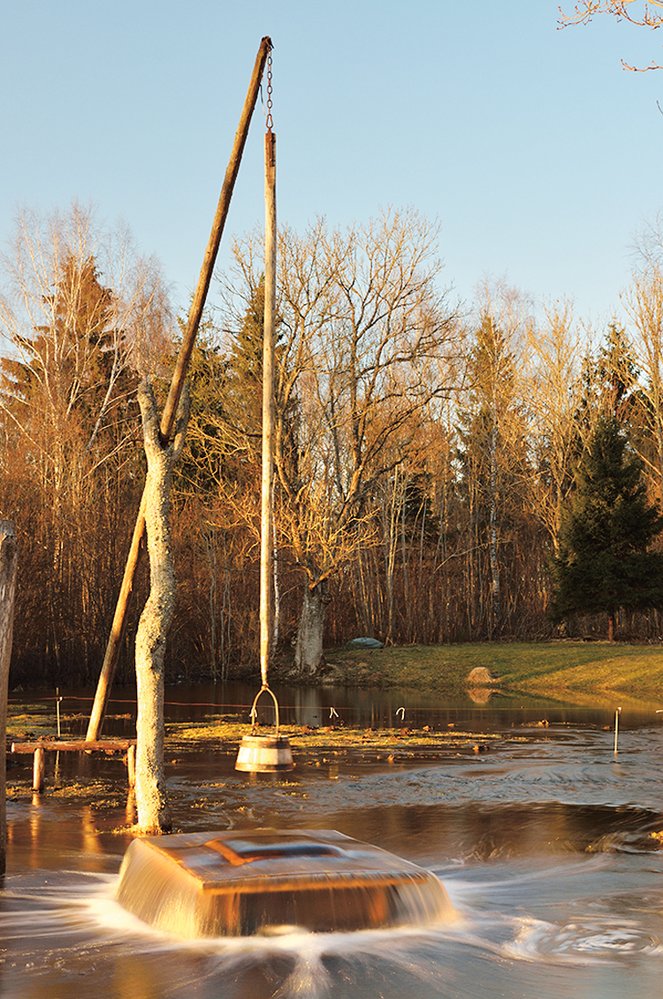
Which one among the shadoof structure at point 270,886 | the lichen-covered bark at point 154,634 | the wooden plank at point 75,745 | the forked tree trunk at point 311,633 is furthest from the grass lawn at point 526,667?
the shadoof structure at point 270,886

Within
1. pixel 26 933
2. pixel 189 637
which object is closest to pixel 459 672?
pixel 189 637

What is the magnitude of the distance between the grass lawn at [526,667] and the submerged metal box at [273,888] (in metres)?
24.9

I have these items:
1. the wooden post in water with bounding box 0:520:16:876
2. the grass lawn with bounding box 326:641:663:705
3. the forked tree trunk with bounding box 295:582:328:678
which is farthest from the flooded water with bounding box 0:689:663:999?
the forked tree trunk with bounding box 295:582:328:678

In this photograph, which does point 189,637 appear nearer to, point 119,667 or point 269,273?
point 119,667

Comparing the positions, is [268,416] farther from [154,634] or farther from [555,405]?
[555,405]

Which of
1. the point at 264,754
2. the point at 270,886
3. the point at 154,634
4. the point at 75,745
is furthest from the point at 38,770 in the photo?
the point at 270,886

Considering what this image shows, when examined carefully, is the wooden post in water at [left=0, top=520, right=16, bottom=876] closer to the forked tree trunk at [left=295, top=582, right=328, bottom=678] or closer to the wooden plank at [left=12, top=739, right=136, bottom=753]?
the wooden plank at [left=12, top=739, right=136, bottom=753]

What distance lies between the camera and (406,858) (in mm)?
12172

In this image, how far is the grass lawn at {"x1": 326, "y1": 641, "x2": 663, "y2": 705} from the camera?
122 ft

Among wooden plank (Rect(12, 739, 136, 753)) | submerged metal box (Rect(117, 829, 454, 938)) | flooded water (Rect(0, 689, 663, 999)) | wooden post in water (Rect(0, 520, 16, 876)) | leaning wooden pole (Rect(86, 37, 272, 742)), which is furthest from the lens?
wooden plank (Rect(12, 739, 136, 753))

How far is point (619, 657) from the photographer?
39.7m

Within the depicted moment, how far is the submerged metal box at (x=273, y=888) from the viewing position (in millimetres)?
9086

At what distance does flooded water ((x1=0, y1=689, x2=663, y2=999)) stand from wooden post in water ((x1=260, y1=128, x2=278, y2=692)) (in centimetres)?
264

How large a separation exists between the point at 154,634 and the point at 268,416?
97.9 inches
